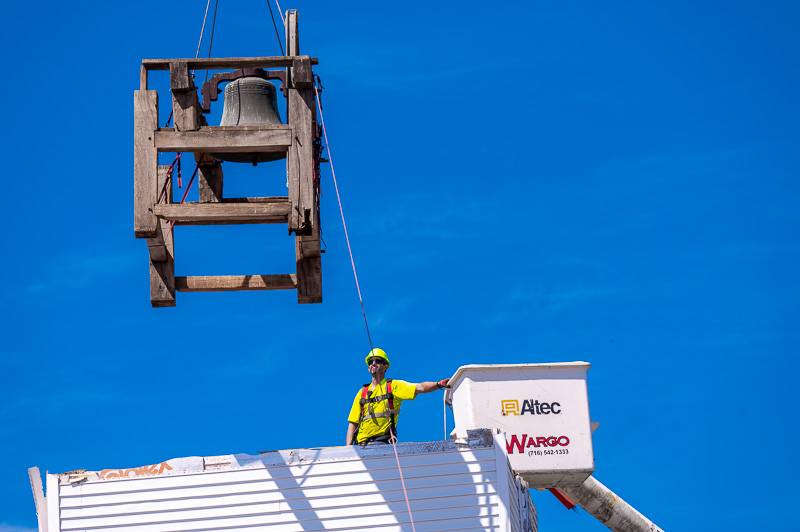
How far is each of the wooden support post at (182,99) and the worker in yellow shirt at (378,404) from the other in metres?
3.25

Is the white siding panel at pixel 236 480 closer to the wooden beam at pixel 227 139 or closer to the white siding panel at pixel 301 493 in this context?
the white siding panel at pixel 301 493

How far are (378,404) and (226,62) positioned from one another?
4.15 metres

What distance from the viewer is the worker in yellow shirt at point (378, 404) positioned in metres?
18.8

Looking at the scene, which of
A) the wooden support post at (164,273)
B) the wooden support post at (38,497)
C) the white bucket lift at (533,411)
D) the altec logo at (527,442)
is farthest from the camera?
the altec logo at (527,442)

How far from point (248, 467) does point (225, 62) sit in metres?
4.46

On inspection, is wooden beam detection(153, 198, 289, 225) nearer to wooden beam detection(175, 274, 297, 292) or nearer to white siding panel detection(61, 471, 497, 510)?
wooden beam detection(175, 274, 297, 292)

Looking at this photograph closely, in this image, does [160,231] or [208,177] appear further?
[208,177]

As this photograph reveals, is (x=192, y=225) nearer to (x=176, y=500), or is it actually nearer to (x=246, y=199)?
(x=246, y=199)

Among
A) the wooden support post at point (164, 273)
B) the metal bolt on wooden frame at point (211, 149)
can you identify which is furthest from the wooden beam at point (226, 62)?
the wooden support post at point (164, 273)

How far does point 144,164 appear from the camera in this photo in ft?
60.4

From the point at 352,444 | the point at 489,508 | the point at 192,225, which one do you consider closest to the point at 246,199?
the point at 192,225

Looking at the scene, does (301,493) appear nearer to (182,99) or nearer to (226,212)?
(226,212)

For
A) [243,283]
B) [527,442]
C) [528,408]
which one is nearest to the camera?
[243,283]

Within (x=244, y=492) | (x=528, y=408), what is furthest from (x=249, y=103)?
(x=528, y=408)
